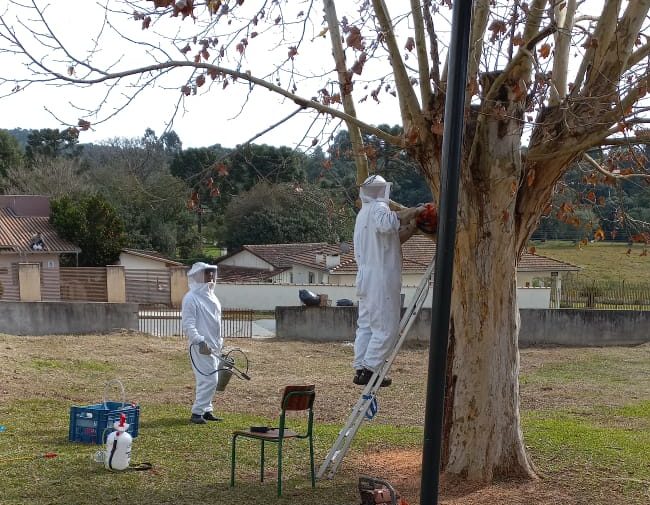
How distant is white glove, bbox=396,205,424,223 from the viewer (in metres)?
7.67

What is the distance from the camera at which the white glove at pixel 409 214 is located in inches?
302

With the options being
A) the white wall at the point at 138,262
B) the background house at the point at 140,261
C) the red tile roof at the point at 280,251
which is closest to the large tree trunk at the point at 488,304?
the background house at the point at 140,261

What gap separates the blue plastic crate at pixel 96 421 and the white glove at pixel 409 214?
425 cm

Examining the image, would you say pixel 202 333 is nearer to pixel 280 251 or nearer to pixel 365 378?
pixel 365 378

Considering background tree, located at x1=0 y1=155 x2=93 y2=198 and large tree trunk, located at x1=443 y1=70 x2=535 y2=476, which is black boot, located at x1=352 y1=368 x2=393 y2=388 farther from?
background tree, located at x1=0 y1=155 x2=93 y2=198

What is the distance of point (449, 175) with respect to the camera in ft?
14.2

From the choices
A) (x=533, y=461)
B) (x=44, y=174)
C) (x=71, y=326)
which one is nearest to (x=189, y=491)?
(x=533, y=461)

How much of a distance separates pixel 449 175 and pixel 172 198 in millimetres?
4739

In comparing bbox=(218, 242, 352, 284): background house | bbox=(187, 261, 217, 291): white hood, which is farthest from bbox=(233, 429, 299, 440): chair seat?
bbox=(218, 242, 352, 284): background house

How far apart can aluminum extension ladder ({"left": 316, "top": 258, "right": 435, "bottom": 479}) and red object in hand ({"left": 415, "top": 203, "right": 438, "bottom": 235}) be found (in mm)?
319

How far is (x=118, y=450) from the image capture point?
8680 mm

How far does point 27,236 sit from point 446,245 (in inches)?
1540

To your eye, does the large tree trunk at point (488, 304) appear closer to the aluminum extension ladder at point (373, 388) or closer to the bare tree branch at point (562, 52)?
the aluminum extension ladder at point (373, 388)

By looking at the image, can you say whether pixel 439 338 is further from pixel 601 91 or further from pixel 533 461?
pixel 533 461
